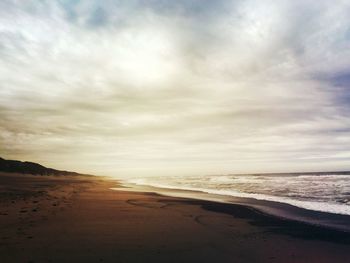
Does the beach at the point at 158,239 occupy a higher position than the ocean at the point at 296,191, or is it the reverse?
the ocean at the point at 296,191

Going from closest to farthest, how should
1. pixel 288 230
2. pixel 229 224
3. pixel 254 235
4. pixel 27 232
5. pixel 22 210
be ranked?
1. pixel 27 232
2. pixel 254 235
3. pixel 288 230
4. pixel 229 224
5. pixel 22 210

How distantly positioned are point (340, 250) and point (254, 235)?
292cm

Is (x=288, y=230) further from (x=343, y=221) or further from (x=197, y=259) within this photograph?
(x=197, y=259)

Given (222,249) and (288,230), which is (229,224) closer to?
(288,230)

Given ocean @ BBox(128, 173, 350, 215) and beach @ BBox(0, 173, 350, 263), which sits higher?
ocean @ BBox(128, 173, 350, 215)

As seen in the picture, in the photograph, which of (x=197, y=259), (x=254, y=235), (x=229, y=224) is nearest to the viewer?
(x=197, y=259)

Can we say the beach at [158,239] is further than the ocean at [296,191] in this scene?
No

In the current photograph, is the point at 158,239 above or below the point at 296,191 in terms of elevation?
below

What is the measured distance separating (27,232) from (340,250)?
9.91m

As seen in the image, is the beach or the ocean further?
the ocean

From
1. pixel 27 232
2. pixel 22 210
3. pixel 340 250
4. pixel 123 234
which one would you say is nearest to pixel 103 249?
pixel 123 234

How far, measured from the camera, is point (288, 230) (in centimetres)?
1338

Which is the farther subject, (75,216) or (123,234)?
(75,216)

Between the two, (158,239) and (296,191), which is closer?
(158,239)
